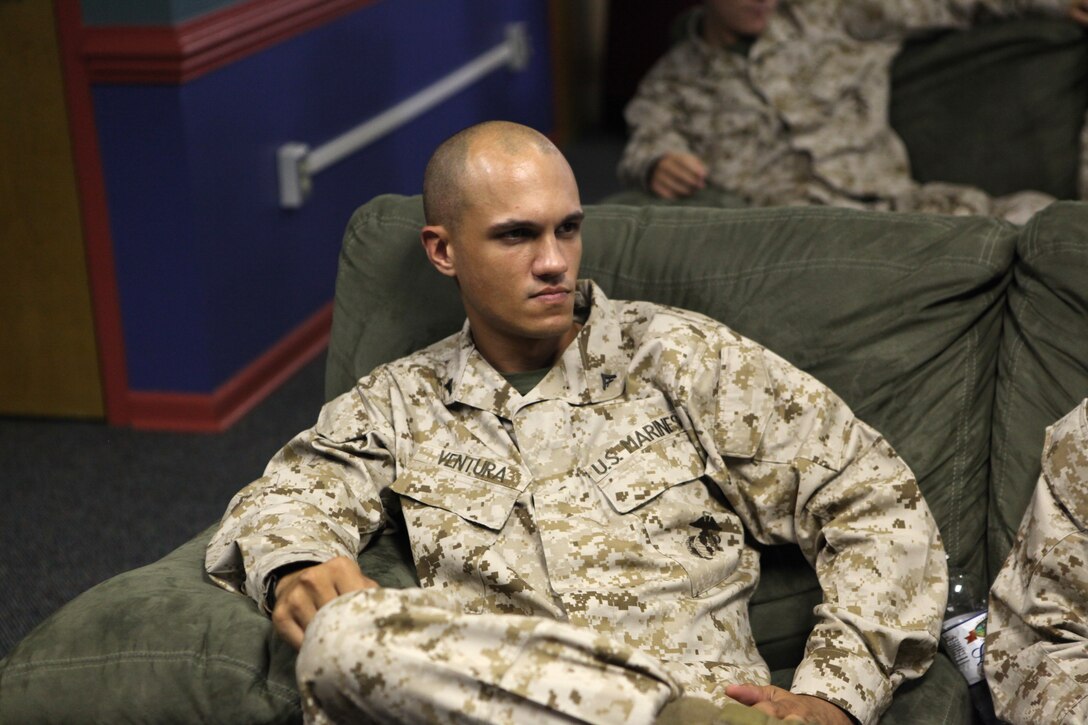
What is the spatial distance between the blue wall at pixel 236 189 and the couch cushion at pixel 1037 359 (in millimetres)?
2073

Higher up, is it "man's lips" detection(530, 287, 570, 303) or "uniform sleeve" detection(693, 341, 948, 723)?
"man's lips" detection(530, 287, 570, 303)

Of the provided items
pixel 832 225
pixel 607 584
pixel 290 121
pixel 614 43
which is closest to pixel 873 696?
pixel 607 584

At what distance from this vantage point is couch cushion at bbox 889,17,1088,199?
10.3 feet

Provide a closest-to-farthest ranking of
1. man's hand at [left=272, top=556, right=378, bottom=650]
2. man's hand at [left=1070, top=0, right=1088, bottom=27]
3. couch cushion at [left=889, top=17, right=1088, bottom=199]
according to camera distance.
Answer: man's hand at [left=272, top=556, right=378, bottom=650] → man's hand at [left=1070, top=0, right=1088, bottom=27] → couch cushion at [left=889, top=17, right=1088, bottom=199]

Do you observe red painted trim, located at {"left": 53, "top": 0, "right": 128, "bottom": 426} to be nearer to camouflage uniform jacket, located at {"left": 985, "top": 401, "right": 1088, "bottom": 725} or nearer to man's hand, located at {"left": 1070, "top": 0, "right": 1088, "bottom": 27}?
man's hand, located at {"left": 1070, "top": 0, "right": 1088, "bottom": 27}

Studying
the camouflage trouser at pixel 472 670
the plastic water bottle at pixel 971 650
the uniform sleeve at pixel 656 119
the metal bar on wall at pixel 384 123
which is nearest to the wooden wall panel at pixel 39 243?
the metal bar on wall at pixel 384 123

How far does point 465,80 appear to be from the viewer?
16.2 ft

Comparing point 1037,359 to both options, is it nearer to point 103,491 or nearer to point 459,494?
point 459,494

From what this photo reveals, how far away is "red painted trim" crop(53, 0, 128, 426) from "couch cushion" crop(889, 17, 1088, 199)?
195 centimetres

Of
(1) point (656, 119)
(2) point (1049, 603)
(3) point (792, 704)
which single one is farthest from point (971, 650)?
(1) point (656, 119)

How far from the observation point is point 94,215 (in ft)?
10.9

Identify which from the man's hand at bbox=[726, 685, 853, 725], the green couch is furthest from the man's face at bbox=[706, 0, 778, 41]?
the man's hand at bbox=[726, 685, 853, 725]

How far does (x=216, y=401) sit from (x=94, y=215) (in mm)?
546

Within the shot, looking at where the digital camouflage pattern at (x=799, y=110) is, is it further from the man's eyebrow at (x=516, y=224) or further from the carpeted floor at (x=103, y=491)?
the man's eyebrow at (x=516, y=224)
